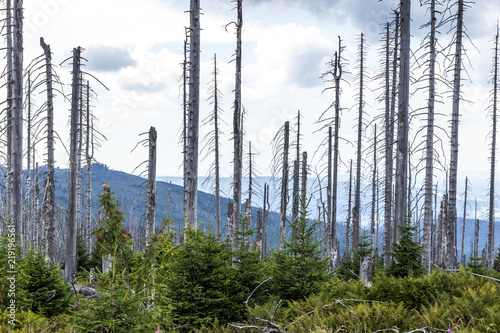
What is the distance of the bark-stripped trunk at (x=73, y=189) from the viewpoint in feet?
42.6

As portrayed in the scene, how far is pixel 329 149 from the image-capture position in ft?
75.4

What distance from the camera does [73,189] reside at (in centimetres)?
1326

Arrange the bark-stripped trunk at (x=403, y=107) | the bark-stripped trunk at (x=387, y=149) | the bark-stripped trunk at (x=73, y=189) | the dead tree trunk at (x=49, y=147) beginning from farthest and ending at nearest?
the bark-stripped trunk at (x=387, y=149), the dead tree trunk at (x=49, y=147), the bark-stripped trunk at (x=73, y=189), the bark-stripped trunk at (x=403, y=107)

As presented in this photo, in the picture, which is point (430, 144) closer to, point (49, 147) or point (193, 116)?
point (193, 116)

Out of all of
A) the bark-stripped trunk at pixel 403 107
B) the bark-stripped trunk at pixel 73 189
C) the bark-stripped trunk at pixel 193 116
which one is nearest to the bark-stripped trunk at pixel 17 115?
the bark-stripped trunk at pixel 73 189

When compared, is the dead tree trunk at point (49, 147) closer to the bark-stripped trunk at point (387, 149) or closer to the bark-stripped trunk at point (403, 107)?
the bark-stripped trunk at point (403, 107)

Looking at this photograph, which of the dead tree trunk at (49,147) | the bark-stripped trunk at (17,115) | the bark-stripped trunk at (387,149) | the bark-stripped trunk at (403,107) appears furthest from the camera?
the bark-stripped trunk at (387,149)

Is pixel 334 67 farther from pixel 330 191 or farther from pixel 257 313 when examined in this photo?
pixel 257 313

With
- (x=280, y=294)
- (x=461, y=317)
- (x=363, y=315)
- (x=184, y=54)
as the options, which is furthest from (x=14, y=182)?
(x=184, y=54)

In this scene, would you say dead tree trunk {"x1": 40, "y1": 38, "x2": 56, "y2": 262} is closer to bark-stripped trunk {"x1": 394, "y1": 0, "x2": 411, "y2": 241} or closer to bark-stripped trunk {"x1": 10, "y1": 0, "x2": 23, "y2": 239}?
bark-stripped trunk {"x1": 10, "y1": 0, "x2": 23, "y2": 239}

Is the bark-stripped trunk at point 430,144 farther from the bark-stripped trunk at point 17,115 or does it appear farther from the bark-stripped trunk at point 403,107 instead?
the bark-stripped trunk at point 17,115

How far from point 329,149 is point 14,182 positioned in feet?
54.9

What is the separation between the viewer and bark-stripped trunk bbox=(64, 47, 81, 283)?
12999 millimetres

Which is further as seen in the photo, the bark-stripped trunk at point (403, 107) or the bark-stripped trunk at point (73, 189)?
the bark-stripped trunk at point (73, 189)
